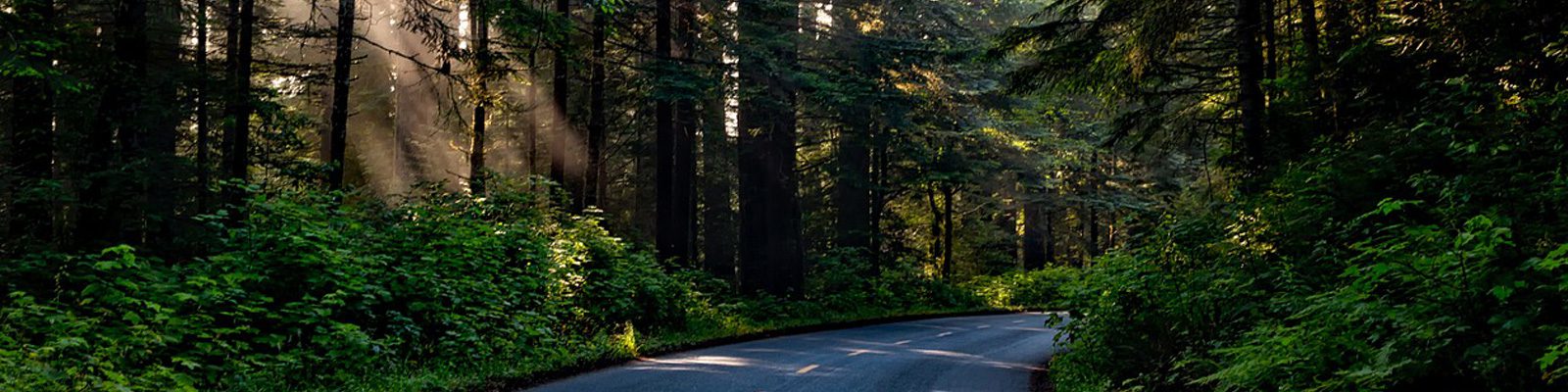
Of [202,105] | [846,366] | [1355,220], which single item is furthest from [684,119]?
[1355,220]

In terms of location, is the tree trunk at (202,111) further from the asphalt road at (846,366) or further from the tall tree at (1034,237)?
the tall tree at (1034,237)

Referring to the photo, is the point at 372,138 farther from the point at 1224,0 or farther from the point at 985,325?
the point at 1224,0

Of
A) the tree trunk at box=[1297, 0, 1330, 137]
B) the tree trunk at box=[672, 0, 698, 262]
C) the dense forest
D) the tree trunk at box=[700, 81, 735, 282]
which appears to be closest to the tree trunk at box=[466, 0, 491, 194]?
the dense forest

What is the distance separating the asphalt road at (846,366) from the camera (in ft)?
39.7

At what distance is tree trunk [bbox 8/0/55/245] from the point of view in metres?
13.4

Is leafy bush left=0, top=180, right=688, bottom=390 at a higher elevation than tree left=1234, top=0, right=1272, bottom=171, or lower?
lower

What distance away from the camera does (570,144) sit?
2508cm

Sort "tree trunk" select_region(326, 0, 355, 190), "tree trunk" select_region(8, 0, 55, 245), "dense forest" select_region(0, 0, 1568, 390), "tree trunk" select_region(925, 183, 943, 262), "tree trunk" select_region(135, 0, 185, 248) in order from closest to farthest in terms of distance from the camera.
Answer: "dense forest" select_region(0, 0, 1568, 390)
"tree trunk" select_region(8, 0, 55, 245)
"tree trunk" select_region(135, 0, 185, 248)
"tree trunk" select_region(326, 0, 355, 190)
"tree trunk" select_region(925, 183, 943, 262)

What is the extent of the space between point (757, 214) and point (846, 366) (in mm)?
12647

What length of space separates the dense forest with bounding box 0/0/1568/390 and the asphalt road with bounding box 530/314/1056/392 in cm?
105

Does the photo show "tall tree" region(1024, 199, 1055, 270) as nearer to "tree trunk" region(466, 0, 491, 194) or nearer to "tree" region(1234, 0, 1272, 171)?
"tree trunk" region(466, 0, 491, 194)

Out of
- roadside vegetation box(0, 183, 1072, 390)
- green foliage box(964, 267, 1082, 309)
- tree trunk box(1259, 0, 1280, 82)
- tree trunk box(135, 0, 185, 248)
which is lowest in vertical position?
green foliage box(964, 267, 1082, 309)

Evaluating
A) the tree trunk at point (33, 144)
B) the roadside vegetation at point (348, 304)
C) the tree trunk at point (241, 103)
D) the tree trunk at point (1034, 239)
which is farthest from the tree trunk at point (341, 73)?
the tree trunk at point (1034, 239)

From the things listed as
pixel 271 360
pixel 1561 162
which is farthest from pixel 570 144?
pixel 1561 162
